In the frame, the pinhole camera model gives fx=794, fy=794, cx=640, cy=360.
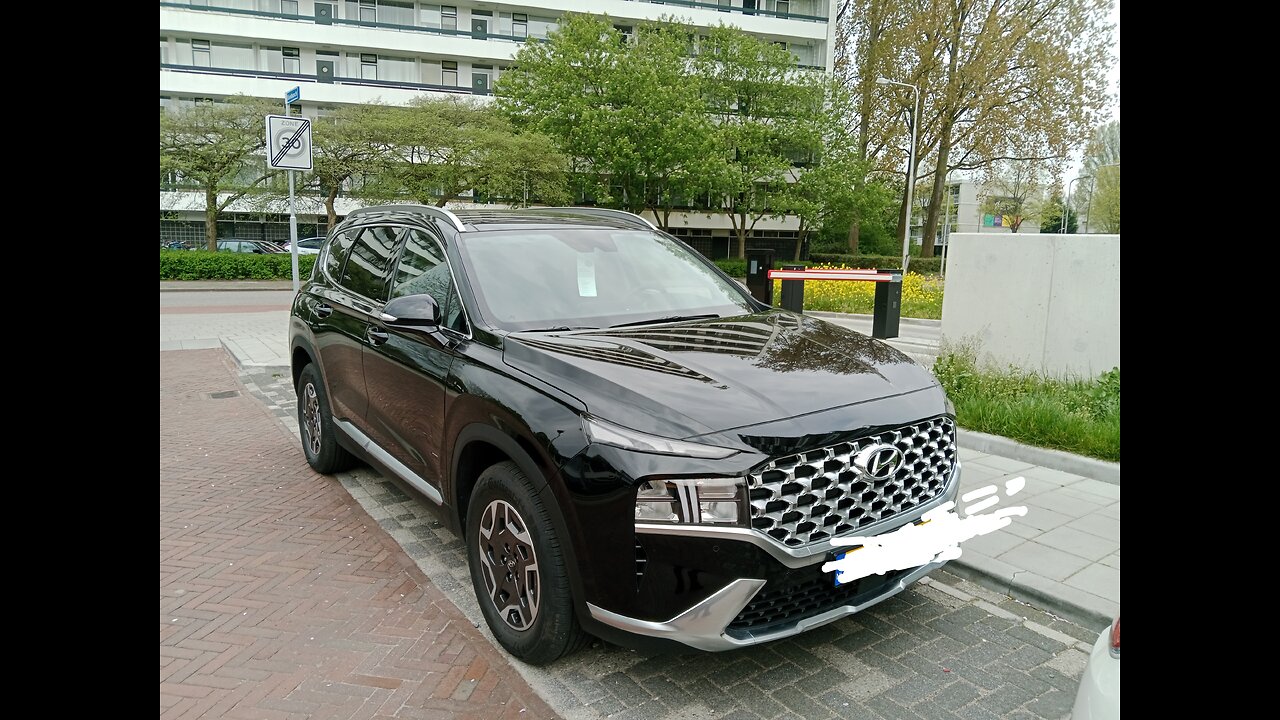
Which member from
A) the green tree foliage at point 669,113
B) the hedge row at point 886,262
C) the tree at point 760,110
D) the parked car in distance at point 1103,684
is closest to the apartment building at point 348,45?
the tree at point 760,110

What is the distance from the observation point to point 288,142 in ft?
32.9

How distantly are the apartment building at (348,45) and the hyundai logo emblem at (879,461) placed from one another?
41.5 meters

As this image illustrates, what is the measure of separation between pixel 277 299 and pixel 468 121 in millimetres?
11188

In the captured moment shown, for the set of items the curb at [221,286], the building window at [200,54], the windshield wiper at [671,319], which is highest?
the building window at [200,54]

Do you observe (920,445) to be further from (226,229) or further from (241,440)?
(226,229)

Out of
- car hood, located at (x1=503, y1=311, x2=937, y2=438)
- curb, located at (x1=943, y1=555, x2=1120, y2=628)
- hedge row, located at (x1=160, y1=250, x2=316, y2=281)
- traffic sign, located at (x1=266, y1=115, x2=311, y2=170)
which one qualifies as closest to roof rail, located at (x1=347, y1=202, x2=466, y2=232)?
car hood, located at (x1=503, y1=311, x2=937, y2=438)

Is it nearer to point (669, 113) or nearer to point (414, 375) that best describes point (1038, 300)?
point (414, 375)

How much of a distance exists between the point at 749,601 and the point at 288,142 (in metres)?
9.51

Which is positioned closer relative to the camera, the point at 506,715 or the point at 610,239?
the point at 506,715

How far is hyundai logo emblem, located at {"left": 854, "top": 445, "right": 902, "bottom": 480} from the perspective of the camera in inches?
110

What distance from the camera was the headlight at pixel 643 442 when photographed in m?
2.60

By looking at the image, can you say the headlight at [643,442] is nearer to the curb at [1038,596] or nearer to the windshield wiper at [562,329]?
the windshield wiper at [562,329]
